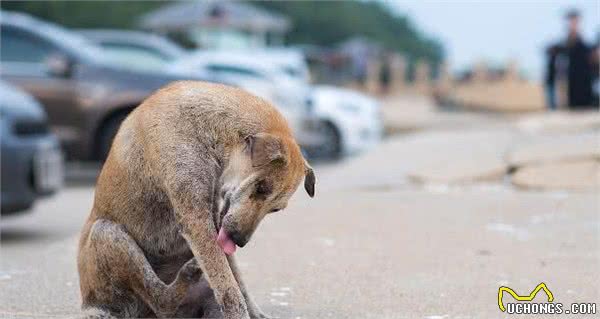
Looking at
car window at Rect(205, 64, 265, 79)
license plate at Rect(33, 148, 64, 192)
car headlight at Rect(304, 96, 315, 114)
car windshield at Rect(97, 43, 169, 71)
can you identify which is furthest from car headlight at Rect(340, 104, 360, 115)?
license plate at Rect(33, 148, 64, 192)

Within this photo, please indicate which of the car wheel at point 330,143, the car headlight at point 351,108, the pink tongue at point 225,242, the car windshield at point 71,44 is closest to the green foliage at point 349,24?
the car headlight at point 351,108

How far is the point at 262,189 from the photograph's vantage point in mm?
5066

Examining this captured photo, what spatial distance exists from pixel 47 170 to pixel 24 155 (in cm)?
42

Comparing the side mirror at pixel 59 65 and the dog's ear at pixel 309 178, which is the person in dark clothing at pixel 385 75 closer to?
the side mirror at pixel 59 65

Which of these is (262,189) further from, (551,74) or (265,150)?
(551,74)

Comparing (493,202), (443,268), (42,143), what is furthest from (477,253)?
(42,143)

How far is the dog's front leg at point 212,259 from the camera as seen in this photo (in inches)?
204

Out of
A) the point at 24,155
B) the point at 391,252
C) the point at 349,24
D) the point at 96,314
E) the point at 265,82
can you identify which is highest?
the point at 96,314

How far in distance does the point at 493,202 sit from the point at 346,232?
2309 millimetres

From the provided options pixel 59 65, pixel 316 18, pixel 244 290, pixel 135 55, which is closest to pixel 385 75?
pixel 316 18

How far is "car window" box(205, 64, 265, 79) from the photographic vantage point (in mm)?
17766

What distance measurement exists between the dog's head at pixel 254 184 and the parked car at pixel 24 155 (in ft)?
15.1

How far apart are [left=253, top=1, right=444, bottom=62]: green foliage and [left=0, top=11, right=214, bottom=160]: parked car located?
70206 mm

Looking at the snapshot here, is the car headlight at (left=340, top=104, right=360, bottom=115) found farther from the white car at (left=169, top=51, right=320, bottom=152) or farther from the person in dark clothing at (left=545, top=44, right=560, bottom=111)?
the person in dark clothing at (left=545, top=44, right=560, bottom=111)
